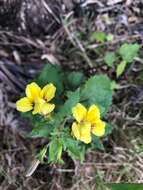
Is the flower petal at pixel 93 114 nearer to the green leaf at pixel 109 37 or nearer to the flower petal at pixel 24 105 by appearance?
the flower petal at pixel 24 105

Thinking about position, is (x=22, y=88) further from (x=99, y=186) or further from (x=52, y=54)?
(x=99, y=186)

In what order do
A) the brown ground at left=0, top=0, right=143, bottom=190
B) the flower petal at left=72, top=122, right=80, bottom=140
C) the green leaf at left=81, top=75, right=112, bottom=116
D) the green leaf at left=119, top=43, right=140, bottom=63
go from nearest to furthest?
the flower petal at left=72, top=122, right=80, bottom=140, the green leaf at left=81, top=75, right=112, bottom=116, the brown ground at left=0, top=0, right=143, bottom=190, the green leaf at left=119, top=43, right=140, bottom=63

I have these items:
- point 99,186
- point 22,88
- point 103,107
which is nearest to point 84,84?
point 103,107

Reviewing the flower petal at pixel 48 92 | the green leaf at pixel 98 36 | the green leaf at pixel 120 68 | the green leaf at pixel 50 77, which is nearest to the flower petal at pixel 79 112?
the flower petal at pixel 48 92

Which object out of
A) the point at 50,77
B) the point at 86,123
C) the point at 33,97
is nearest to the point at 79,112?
the point at 86,123

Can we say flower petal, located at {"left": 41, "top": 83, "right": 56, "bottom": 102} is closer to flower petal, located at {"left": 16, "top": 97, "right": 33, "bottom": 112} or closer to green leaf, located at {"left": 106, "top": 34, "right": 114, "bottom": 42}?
flower petal, located at {"left": 16, "top": 97, "right": 33, "bottom": 112}

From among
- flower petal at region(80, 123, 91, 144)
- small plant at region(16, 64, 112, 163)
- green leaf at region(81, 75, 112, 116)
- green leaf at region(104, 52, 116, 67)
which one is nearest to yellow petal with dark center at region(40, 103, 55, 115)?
small plant at region(16, 64, 112, 163)
